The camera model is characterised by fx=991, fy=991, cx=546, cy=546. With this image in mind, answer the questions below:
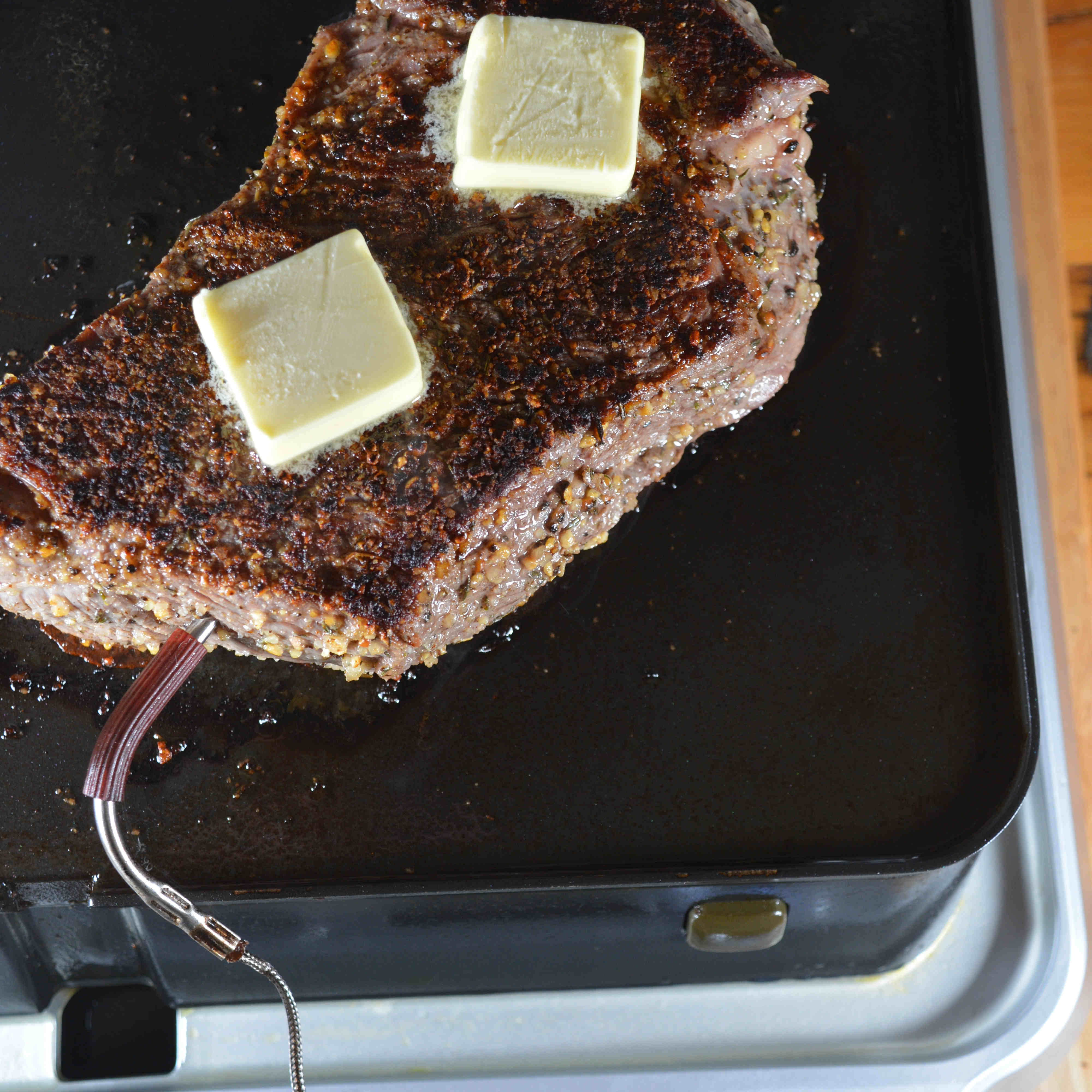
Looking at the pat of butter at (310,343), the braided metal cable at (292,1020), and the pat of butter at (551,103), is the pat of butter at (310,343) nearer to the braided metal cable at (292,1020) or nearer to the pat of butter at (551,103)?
the pat of butter at (551,103)

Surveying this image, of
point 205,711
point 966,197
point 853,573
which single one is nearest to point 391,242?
point 205,711

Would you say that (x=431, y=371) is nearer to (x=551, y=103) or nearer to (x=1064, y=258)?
(x=551, y=103)

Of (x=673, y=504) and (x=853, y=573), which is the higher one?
(x=673, y=504)

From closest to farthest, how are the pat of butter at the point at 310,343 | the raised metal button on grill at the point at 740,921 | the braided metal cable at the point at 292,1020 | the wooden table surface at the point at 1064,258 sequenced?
the pat of butter at the point at 310,343 < the braided metal cable at the point at 292,1020 < the raised metal button on grill at the point at 740,921 < the wooden table surface at the point at 1064,258

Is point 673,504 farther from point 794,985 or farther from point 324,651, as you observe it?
point 794,985

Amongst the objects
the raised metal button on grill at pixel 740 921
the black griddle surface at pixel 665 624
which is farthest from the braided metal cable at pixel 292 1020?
the raised metal button on grill at pixel 740 921

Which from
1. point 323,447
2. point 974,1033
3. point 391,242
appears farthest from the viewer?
point 974,1033
